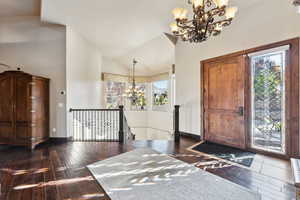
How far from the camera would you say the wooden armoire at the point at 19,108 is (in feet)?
14.4

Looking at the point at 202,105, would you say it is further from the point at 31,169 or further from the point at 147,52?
the point at 31,169

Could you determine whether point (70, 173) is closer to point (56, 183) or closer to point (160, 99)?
point (56, 183)

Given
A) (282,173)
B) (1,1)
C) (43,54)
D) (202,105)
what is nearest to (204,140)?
(202,105)

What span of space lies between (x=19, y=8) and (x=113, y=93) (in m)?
5.00

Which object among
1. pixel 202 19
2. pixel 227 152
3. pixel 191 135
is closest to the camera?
pixel 202 19

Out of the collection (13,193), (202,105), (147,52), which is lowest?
(13,193)

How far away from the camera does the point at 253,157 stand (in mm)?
3686

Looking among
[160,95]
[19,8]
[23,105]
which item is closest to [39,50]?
[19,8]

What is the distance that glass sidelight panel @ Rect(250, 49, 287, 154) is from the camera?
3.57 meters

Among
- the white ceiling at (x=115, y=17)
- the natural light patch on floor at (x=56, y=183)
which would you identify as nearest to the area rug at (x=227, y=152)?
the natural light patch on floor at (x=56, y=183)

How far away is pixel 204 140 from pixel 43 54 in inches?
210

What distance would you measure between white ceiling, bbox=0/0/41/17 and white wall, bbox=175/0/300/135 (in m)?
4.31

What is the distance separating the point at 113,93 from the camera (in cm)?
891

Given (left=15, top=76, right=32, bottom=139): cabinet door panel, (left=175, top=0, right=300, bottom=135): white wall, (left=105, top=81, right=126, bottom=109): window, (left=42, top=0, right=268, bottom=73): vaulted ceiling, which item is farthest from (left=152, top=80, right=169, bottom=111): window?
(left=15, top=76, right=32, bottom=139): cabinet door panel
